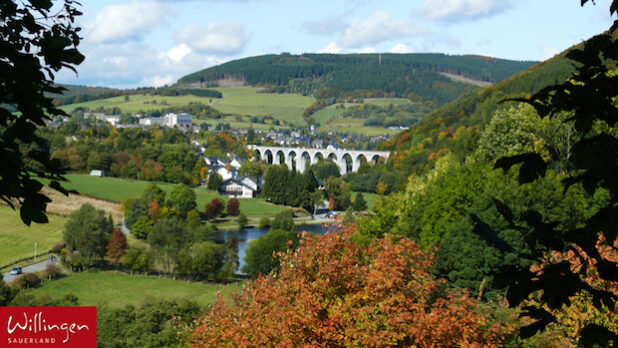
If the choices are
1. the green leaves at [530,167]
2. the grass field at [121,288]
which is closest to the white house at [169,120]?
the grass field at [121,288]

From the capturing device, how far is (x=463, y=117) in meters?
82.6

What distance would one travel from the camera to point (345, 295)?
476 inches

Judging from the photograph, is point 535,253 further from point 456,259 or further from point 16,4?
point 456,259

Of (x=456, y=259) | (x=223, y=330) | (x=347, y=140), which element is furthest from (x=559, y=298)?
(x=347, y=140)

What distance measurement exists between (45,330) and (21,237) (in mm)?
41828

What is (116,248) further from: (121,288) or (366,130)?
(366,130)

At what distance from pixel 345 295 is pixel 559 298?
9.30 meters

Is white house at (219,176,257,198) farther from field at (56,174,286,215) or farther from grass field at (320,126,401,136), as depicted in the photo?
grass field at (320,126,401,136)

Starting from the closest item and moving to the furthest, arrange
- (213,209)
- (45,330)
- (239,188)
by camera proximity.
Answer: (45,330) → (213,209) → (239,188)

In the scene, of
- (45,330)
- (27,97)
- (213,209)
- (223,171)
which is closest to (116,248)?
(213,209)

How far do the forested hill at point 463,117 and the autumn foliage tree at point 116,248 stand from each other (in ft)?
102

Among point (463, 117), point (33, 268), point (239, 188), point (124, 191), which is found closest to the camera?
point (33, 268)

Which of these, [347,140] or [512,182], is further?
[347,140]

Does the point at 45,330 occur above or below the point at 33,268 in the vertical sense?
above
